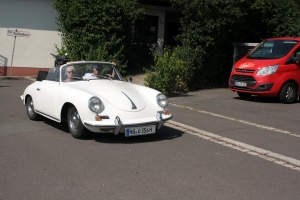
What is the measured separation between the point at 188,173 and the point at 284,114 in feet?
21.0

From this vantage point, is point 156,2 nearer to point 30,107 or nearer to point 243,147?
point 30,107

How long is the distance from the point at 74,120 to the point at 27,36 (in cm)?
1209

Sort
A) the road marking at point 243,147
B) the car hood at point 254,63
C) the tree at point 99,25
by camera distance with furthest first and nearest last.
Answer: the tree at point 99,25 < the car hood at point 254,63 < the road marking at point 243,147

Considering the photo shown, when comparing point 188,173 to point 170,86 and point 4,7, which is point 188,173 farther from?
point 4,7

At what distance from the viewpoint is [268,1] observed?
742 inches

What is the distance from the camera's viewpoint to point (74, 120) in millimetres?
8305

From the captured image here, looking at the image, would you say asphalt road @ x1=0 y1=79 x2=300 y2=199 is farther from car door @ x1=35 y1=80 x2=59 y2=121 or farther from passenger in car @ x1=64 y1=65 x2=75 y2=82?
passenger in car @ x1=64 y1=65 x2=75 y2=82

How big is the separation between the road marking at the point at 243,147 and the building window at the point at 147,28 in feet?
38.0

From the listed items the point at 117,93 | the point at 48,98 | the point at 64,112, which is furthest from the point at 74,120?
the point at 48,98

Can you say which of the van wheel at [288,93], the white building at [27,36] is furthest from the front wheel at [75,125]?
the white building at [27,36]

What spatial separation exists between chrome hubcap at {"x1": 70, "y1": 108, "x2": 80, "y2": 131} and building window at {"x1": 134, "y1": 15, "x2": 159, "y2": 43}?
41.6 ft

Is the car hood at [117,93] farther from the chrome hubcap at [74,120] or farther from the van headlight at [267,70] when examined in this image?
the van headlight at [267,70]

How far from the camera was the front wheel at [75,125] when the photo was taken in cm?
807

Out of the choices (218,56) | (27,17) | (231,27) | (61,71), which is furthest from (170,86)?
(27,17)
